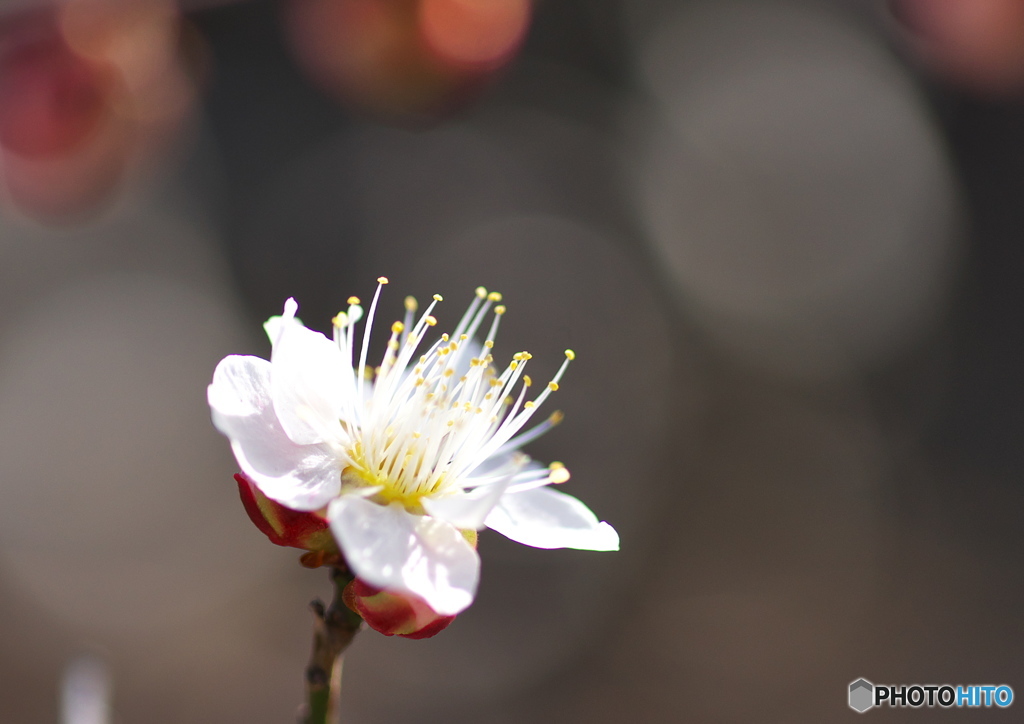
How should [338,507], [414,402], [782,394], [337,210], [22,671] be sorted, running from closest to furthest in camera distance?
1. [338,507]
2. [414,402]
3. [22,671]
4. [782,394]
5. [337,210]

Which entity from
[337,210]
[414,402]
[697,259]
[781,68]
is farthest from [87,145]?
[781,68]

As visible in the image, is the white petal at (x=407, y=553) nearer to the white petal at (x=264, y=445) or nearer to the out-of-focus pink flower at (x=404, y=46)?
the white petal at (x=264, y=445)

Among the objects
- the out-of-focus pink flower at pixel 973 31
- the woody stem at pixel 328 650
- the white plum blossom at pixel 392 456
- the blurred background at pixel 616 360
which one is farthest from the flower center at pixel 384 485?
the blurred background at pixel 616 360

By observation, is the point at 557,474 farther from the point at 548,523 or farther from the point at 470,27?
the point at 470,27

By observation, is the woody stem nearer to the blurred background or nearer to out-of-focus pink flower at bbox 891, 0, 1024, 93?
out-of-focus pink flower at bbox 891, 0, 1024, 93

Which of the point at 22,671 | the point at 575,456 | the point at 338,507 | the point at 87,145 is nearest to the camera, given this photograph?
the point at 338,507

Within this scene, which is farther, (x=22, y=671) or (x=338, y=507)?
(x=22, y=671)

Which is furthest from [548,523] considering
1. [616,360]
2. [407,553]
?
[616,360]

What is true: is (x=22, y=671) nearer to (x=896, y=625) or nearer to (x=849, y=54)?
(x=896, y=625)
